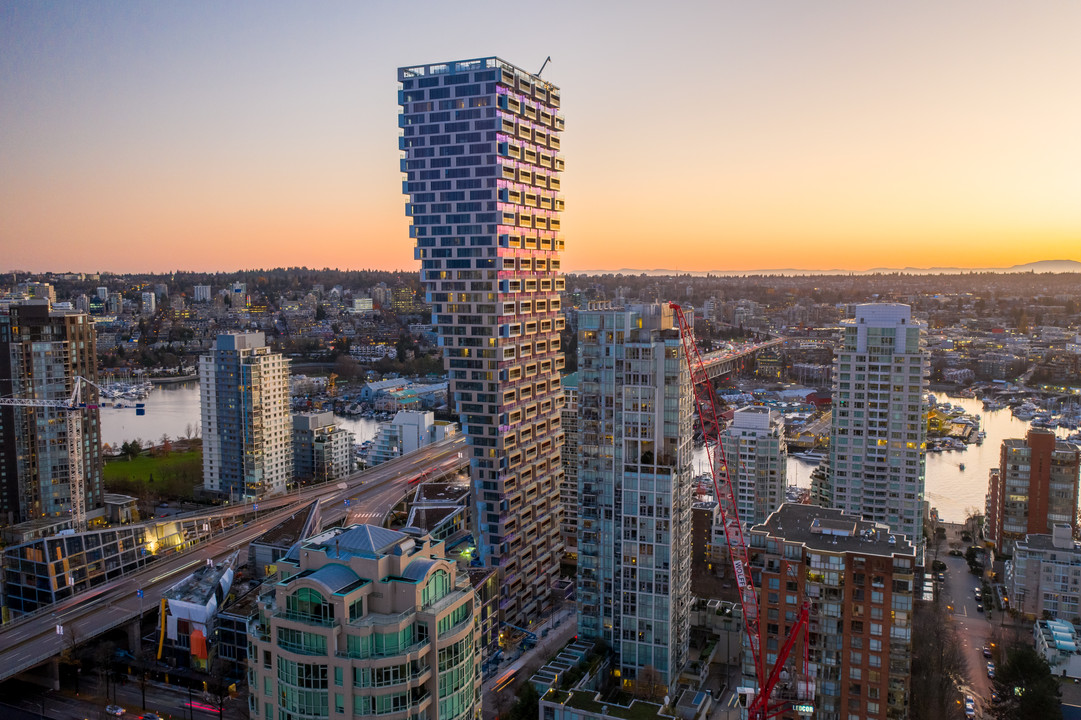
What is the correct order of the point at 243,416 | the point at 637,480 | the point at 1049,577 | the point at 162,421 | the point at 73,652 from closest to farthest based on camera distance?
the point at 637,480, the point at 73,652, the point at 1049,577, the point at 243,416, the point at 162,421

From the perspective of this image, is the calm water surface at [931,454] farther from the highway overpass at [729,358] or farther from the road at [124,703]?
the road at [124,703]

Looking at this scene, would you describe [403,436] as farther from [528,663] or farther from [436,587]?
[436,587]

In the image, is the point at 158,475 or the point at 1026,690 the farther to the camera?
the point at 158,475

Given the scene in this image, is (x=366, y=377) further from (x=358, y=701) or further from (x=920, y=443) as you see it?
(x=358, y=701)

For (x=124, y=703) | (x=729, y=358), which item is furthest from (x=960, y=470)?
(x=124, y=703)

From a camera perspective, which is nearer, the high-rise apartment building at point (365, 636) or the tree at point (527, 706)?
the high-rise apartment building at point (365, 636)

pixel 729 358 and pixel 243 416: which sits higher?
pixel 243 416

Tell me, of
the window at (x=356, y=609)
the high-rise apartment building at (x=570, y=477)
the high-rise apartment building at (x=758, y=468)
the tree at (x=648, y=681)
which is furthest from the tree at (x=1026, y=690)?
the window at (x=356, y=609)
